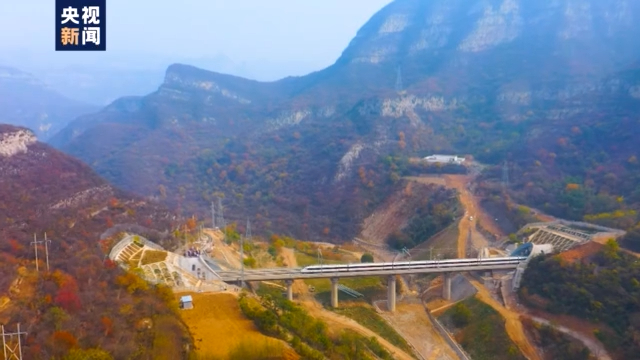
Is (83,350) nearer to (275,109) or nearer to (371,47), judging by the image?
(275,109)

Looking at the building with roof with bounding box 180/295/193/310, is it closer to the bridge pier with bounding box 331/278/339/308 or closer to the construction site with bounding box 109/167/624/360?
the construction site with bounding box 109/167/624/360

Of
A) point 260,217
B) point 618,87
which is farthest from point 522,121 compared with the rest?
point 260,217

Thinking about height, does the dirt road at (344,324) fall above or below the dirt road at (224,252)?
below

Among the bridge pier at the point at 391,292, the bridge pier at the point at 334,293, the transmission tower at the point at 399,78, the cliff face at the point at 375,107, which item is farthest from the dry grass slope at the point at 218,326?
the transmission tower at the point at 399,78

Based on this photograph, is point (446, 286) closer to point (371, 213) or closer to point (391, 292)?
point (391, 292)

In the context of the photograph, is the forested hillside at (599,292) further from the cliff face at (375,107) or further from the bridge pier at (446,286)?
the cliff face at (375,107)

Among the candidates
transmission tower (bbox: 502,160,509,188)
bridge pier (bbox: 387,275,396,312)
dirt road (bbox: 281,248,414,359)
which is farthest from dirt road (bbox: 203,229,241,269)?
transmission tower (bbox: 502,160,509,188)

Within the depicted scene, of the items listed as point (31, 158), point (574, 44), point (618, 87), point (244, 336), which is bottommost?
point (244, 336)
